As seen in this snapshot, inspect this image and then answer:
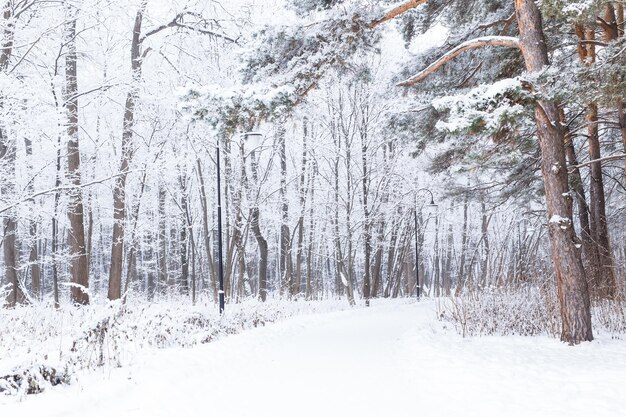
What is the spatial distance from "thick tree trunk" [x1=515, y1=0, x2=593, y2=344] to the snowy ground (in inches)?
20.1

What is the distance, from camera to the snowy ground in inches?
195

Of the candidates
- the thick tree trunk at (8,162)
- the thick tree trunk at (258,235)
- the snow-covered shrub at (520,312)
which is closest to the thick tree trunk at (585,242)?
the snow-covered shrub at (520,312)

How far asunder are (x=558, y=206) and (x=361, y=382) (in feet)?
14.9

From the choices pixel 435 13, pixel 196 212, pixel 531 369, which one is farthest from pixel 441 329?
pixel 196 212

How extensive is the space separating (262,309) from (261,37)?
27.5ft

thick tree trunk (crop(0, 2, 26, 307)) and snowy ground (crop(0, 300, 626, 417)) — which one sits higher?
thick tree trunk (crop(0, 2, 26, 307))

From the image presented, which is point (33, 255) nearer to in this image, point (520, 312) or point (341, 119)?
point (341, 119)

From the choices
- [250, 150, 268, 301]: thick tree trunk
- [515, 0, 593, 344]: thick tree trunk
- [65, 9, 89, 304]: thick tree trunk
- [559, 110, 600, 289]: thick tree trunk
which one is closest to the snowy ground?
[515, 0, 593, 344]: thick tree trunk

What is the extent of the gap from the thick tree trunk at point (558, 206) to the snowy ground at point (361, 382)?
0.51 metres

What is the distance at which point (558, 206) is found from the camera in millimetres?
8086

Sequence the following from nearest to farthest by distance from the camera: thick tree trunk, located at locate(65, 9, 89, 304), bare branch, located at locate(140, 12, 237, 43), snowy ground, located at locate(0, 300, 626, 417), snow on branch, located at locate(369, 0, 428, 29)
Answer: snowy ground, located at locate(0, 300, 626, 417), snow on branch, located at locate(369, 0, 428, 29), thick tree trunk, located at locate(65, 9, 89, 304), bare branch, located at locate(140, 12, 237, 43)

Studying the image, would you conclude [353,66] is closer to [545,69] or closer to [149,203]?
[545,69]

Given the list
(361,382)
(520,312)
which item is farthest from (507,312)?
(361,382)

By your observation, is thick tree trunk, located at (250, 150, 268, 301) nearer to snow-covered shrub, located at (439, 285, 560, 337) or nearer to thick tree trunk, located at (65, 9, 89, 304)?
thick tree trunk, located at (65, 9, 89, 304)
